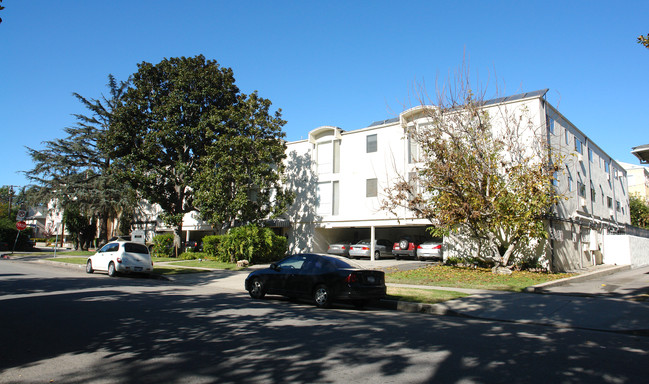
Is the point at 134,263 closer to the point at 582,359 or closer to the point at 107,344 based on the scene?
the point at 107,344

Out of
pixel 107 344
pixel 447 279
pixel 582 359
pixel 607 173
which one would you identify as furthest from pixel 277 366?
pixel 607 173

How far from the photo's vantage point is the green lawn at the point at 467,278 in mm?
14672

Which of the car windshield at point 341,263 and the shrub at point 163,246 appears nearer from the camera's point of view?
the car windshield at point 341,263

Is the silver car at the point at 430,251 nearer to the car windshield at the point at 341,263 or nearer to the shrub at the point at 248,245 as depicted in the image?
the shrub at the point at 248,245

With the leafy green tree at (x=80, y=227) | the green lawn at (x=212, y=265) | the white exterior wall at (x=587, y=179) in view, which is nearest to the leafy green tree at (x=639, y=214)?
the white exterior wall at (x=587, y=179)

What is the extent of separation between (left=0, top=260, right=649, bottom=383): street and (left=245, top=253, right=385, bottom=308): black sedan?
0.71 m

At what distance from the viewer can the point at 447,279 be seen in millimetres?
16375

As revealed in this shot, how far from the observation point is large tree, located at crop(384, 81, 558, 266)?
1745cm

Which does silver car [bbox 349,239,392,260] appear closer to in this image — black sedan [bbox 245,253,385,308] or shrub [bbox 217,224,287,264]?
shrub [bbox 217,224,287,264]

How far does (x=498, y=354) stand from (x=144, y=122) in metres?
27.4

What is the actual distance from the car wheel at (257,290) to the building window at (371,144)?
627 inches

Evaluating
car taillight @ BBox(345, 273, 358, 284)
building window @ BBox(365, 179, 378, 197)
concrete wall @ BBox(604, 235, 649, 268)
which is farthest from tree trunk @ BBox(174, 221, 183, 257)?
concrete wall @ BBox(604, 235, 649, 268)

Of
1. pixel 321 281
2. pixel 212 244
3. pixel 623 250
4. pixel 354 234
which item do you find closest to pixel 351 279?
pixel 321 281

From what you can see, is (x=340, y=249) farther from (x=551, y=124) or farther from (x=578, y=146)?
(x=578, y=146)
